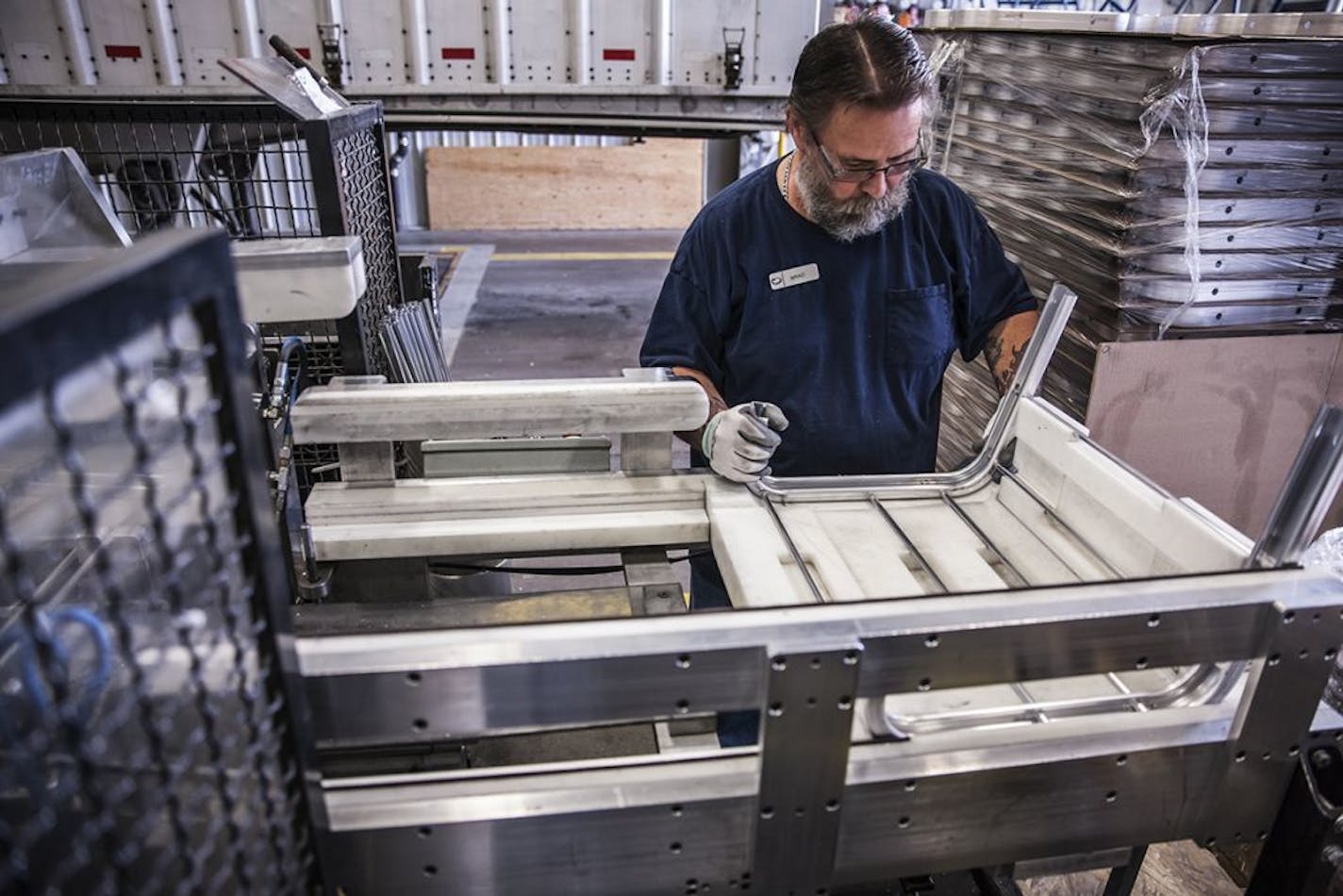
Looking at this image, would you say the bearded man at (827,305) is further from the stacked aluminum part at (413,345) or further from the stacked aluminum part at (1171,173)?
the stacked aluminum part at (1171,173)

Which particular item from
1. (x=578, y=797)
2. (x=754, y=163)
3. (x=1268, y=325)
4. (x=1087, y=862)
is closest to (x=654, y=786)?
(x=578, y=797)

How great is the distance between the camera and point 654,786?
0.81 meters

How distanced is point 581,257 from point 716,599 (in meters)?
5.72

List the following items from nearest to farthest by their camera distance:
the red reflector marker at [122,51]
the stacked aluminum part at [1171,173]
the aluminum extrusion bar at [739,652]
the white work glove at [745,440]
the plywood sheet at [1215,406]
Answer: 1. the aluminum extrusion bar at [739,652]
2. the white work glove at [745,440]
3. the stacked aluminum part at [1171,173]
4. the plywood sheet at [1215,406]
5. the red reflector marker at [122,51]

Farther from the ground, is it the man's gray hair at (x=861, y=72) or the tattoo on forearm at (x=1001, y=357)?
the man's gray hair at (x=861, y=72)

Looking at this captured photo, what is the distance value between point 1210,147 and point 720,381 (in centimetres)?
A: 131

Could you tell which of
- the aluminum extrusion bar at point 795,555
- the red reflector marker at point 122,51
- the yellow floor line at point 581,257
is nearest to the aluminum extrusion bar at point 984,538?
the aluminum extrusion bar at point 795,555

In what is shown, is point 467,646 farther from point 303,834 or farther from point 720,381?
point 720,381

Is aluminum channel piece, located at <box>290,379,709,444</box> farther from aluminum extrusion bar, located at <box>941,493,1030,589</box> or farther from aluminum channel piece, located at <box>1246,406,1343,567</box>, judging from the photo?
aluminum channel piece, located at <box>1246,406,1343,567</box>

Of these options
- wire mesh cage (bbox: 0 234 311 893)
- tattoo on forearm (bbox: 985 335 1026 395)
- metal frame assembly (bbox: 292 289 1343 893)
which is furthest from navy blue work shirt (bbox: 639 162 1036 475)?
wire mesh cage (bbox: 0 234 311 893)

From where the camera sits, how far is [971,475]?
1.52m

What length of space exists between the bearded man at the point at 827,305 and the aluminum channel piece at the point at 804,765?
89cm

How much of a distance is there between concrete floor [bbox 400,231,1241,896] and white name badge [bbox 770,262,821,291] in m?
1.73

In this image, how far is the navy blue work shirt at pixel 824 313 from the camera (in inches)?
68.1
